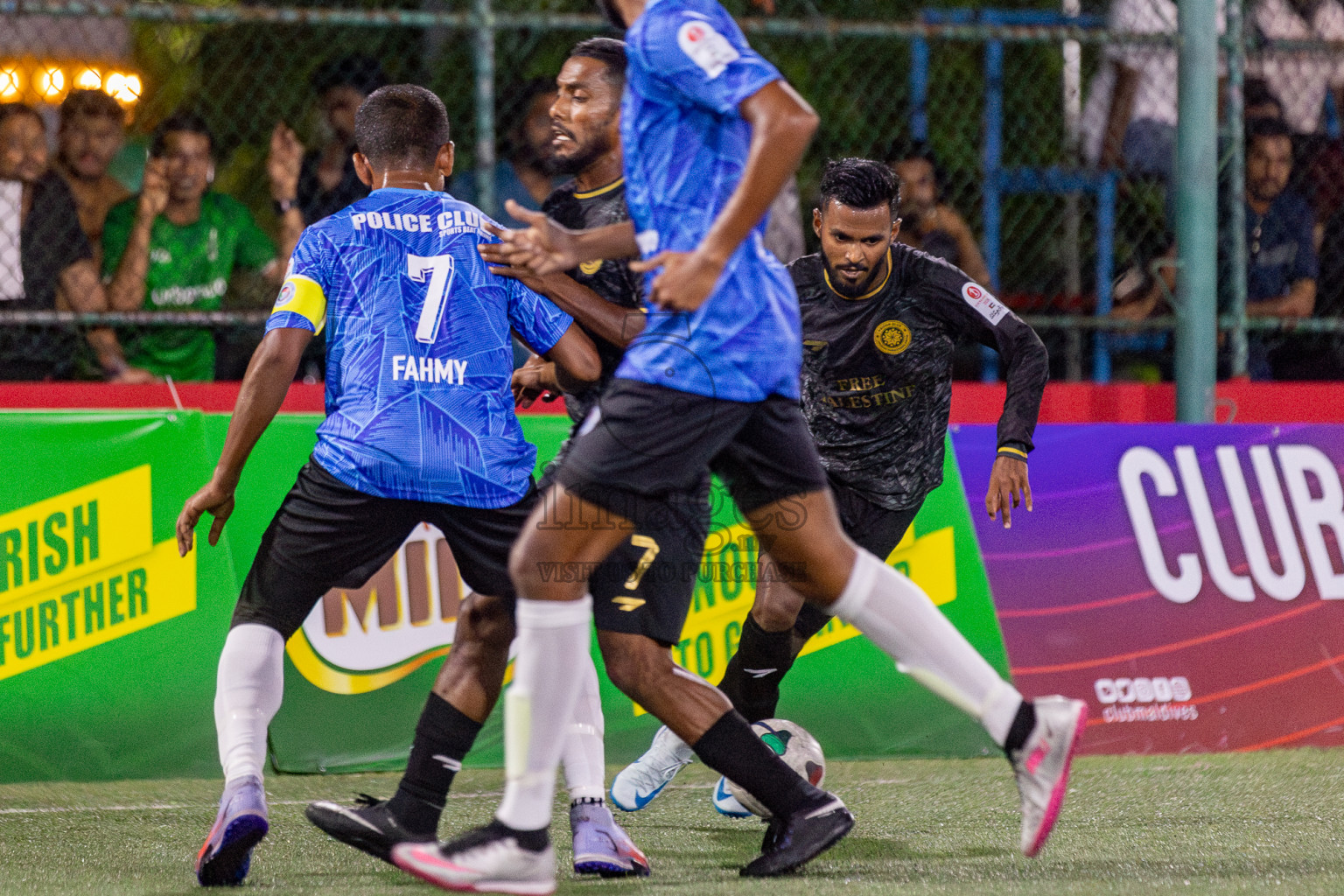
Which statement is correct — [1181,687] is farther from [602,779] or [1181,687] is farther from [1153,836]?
[602,779]

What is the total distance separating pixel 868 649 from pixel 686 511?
197 centimetres

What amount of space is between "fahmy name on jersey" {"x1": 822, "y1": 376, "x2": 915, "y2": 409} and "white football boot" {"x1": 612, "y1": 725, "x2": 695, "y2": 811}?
1.12m

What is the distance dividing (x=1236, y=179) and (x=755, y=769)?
4290 mm

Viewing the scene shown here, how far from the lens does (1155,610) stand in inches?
225

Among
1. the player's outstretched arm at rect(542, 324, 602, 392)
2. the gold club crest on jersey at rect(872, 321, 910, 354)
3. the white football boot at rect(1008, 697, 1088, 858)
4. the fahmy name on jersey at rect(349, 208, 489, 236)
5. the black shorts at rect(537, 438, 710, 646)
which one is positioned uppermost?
the fahmy name on jersey at rect(349, 208, 489, 236)

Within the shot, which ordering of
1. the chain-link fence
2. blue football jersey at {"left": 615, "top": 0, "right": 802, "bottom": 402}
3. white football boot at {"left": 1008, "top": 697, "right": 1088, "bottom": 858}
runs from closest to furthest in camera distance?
blue football jersey at {"left": 615, "top": 0, "right": 802, "bottom": 402} → white football boot at {"left": 1008, "top": 697, "right": 1088, "bottom": 858} → the chain-link fence

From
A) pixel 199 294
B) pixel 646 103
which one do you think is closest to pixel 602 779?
pixel 646 103

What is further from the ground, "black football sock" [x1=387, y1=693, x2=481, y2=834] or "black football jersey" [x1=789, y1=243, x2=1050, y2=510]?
"black football jersey" [x1=789, y1=243, x2=1050, y2=510]

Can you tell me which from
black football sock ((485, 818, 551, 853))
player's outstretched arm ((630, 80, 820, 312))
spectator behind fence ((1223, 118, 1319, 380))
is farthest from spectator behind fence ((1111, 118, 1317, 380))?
black football sock ((485, 818, 551, 853))

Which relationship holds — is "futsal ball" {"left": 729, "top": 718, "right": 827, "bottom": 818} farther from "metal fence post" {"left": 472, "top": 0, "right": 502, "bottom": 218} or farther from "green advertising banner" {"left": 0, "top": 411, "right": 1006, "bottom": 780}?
"metal fence post" {"left": 472, "top": 0, "right": 502, "bottom": 218}

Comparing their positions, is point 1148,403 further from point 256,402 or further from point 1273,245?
point 256,402

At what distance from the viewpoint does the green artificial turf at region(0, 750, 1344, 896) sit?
349cm

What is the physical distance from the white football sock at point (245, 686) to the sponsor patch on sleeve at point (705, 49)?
170cm

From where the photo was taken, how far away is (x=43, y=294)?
6.30 meters
